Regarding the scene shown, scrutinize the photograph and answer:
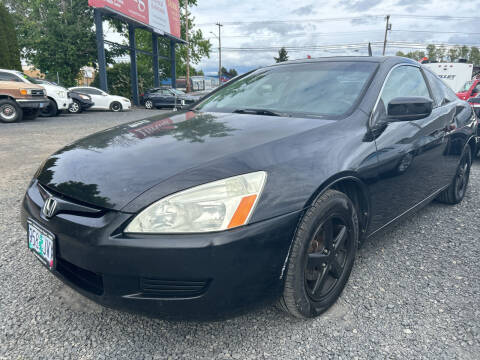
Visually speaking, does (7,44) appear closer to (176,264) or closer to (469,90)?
(469,90)

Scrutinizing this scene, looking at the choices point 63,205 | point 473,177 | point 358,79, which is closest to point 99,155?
point 63,205

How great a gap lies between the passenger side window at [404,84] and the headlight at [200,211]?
1332 millimetres

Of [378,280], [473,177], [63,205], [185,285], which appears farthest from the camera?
[473,177]

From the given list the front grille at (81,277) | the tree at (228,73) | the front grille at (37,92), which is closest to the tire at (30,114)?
the front grille at (37,92)

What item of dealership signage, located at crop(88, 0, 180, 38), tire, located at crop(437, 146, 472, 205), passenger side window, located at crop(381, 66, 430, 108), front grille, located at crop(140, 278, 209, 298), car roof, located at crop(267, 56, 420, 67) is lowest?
tire, located at crop(437, 146, 472, 205)

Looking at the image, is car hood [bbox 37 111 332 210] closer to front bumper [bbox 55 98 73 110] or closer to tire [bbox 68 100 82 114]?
front bumper [bbox 55 98 73 110]

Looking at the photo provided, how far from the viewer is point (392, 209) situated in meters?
2.28

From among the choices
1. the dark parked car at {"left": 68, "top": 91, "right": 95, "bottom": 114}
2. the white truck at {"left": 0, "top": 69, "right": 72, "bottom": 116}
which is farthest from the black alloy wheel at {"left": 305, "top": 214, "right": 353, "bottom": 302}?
the dark parked car at {"left": 68, "top": 91, "right": 95, "bottom": 114}

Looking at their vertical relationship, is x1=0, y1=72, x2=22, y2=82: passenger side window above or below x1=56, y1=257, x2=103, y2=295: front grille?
above

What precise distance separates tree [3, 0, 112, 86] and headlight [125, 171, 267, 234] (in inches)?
999

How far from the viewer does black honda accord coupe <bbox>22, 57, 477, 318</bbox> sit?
1350 mm

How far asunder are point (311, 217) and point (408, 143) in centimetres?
113

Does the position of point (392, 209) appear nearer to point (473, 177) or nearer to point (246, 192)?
point (246, 192)

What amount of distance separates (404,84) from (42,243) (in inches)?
101
